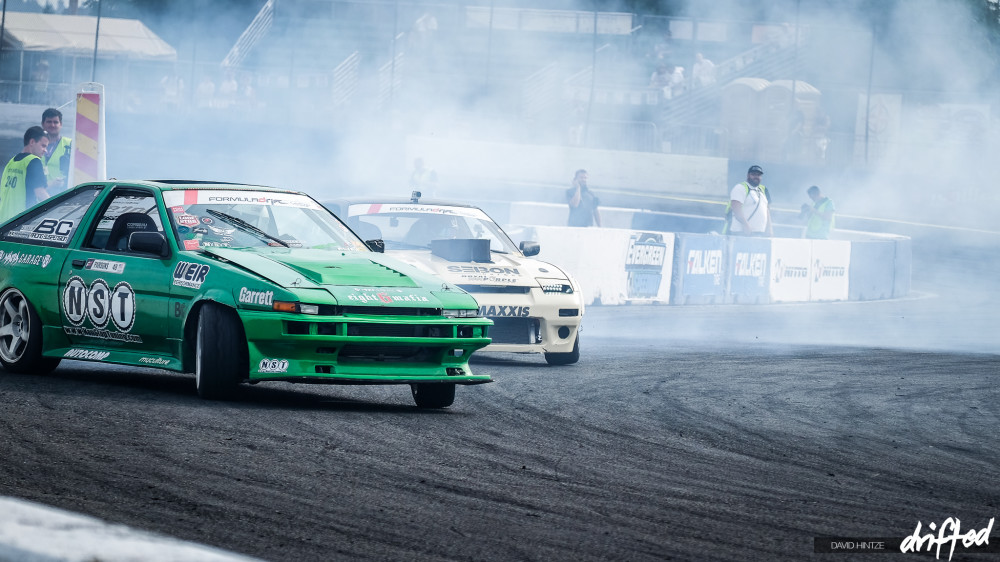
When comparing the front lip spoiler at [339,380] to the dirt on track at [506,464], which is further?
the front lip spoiler at [339,380]

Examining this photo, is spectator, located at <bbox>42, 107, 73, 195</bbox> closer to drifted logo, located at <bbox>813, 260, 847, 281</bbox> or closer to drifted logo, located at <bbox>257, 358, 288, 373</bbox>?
drifted logo, located at <bbox>257, 358, 288, 373</bbox>

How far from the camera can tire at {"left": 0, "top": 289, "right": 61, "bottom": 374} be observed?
810 cm

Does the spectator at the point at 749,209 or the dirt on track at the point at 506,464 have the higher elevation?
the spectator at the point at 749,209

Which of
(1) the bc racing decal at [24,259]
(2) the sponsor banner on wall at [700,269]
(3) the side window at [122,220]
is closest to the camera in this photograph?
(3) the side window at [122,220]

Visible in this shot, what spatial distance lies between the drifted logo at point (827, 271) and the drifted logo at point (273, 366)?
16.7 m

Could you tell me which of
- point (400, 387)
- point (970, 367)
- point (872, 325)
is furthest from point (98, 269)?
point (872, 325)

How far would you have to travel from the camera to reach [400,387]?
29.1 feet

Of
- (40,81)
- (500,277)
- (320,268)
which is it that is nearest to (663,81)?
(40,81)

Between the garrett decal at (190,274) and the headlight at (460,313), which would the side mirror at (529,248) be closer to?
the headlight at (460,313)

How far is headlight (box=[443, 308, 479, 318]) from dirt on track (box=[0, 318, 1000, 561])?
54cm

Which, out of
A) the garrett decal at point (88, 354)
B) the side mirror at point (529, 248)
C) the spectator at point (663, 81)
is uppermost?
the spectator at point (663, 81)

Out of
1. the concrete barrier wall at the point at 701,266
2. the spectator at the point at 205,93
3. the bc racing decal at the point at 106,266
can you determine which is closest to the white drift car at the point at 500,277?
the bc racing decal at the point at 106,266

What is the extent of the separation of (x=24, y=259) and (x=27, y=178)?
418 centimetres

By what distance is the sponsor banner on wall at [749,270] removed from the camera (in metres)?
20.4
